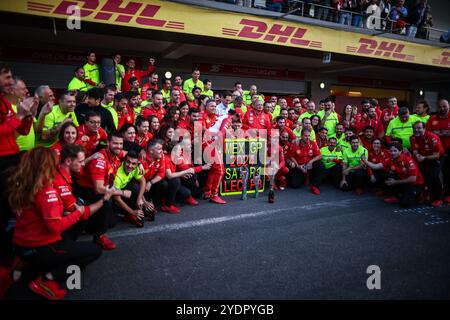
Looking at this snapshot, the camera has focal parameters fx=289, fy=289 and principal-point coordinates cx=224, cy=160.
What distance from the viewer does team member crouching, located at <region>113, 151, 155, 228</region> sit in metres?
3.88

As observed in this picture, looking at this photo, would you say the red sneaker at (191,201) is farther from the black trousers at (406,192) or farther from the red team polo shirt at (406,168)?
the red team polo shirt at (406,168)

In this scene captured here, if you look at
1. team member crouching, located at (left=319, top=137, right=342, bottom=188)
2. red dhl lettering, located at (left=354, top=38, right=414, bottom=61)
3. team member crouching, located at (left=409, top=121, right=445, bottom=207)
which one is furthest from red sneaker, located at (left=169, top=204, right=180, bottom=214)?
red dhl lettering, located at (left=354, top=38, right=414, bottom=61)

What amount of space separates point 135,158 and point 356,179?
4.91 meters

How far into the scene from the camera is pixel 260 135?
633 centimetres

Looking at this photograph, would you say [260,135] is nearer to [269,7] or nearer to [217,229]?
[217,229]

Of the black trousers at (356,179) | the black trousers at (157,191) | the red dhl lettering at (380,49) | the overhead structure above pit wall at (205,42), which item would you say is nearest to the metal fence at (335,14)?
the red dhl lettering at (380,49)

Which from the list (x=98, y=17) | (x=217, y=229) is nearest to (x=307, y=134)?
(x=217, y=229)

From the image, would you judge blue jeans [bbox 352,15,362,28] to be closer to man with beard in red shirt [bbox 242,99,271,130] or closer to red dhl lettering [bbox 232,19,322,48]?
red dhl lettering [bbox 232,19,322,48]

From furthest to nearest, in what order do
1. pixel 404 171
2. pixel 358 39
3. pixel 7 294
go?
pixel 358 39, pixel 404 171, pixel 7 294

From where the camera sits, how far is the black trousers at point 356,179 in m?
6.44

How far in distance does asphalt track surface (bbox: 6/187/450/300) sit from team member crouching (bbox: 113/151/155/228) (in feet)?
0.58

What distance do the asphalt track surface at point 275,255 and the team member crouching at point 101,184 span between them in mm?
295

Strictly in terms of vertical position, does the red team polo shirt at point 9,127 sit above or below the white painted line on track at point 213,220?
above
